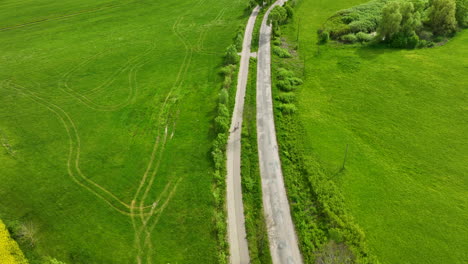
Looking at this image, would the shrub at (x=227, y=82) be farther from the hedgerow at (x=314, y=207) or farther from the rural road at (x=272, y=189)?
the hedgerow at (x=314, y=207)

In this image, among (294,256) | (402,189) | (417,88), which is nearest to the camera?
(294,256)

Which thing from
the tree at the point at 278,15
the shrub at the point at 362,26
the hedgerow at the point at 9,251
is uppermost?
the tree at the point at 278,15

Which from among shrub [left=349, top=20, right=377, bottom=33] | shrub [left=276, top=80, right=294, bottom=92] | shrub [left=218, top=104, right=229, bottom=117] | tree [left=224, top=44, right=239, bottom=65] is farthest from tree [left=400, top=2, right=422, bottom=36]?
shrub [left=218, top=104, right=229, bottom=117]

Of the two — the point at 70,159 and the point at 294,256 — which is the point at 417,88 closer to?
the point at 294,256

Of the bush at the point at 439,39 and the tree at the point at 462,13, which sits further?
the tree at the point at 462,13

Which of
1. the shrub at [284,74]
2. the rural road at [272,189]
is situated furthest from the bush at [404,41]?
the rural road at [272,189]

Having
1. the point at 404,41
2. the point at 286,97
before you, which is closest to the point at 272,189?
the point at 286,97

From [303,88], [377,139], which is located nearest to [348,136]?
[377,139]

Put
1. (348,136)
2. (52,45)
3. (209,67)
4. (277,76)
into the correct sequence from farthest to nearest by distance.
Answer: (52,45) → (209,67) → (277,76) → (348,136)
